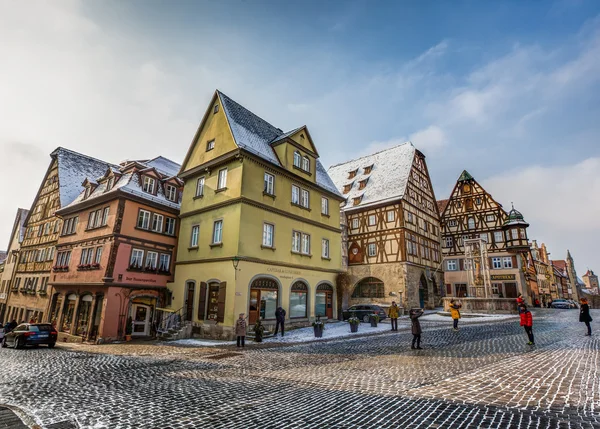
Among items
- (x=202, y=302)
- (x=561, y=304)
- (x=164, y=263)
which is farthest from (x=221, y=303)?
(x=561, y=304)

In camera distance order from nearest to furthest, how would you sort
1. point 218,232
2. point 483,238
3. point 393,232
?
1. point 218,232
2. point 393,232
3. point 483,238

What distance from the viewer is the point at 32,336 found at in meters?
18.6

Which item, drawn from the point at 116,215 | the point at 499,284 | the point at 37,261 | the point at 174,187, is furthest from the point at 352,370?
the point at 499,284

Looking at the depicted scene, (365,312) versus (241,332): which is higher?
(365,312)

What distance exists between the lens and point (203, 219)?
22766 millimetres

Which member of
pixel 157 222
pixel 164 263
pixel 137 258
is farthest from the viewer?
pixel 157 222

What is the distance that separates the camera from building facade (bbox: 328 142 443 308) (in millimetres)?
35188

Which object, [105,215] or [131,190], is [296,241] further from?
[105,215]

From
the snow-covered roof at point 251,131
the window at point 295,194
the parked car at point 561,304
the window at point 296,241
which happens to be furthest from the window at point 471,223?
the window at point 296,241

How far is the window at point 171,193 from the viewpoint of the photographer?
2641cm

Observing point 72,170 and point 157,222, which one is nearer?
point 157,222

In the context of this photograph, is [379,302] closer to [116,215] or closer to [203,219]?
[203,219]

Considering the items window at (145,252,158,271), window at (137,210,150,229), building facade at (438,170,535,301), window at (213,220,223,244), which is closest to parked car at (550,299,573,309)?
building facade at (438,170,535,301)

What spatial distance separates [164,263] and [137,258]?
2.02 metres
